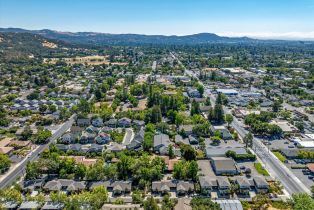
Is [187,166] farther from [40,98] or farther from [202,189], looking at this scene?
[40,98]

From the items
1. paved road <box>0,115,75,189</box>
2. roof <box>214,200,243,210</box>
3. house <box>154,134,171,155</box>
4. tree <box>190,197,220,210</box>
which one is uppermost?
tree <box>190,197,220,210</box>

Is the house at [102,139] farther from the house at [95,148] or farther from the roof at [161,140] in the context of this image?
the roof at [161,140]

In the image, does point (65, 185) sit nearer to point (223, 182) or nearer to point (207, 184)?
point (207, 184)

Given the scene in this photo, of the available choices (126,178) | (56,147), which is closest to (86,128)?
(56,147)

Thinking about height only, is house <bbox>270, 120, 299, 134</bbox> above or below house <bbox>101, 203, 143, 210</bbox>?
below

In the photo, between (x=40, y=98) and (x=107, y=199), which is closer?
(x=107, y=199)

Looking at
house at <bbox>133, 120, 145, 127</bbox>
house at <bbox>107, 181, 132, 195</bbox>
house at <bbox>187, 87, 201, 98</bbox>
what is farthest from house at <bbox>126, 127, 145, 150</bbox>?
house at <bbox>187, 87, 201, 98</bbox>

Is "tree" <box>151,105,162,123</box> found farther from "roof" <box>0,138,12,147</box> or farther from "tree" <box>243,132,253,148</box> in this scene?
"roof" <box>0,138,12,147</box>
